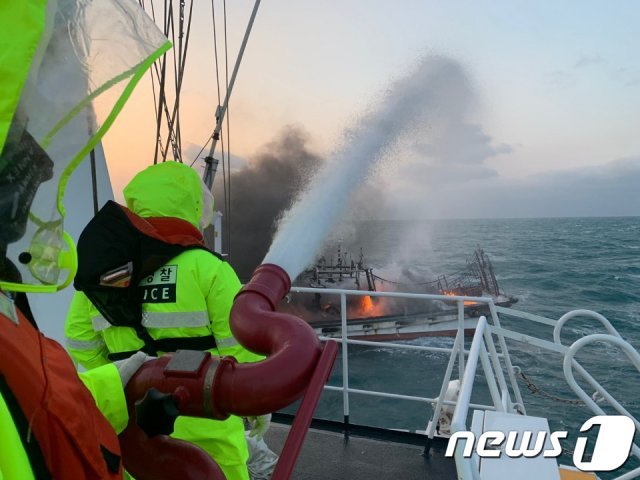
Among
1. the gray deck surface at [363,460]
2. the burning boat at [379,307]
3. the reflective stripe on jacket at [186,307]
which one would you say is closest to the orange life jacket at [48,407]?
the reflective stripe on jacket at [186,307]

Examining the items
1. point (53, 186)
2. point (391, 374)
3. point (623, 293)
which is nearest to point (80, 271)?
point (53, 186)

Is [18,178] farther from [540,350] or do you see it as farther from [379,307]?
[379,307]

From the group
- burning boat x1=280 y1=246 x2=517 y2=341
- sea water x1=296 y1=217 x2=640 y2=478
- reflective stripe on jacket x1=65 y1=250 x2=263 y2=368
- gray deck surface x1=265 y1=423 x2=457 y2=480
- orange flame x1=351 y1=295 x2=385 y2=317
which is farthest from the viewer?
orange flame x1=351 y1=295 x2=385 y2=317

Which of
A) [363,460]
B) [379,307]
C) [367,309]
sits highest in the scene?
[363,460]

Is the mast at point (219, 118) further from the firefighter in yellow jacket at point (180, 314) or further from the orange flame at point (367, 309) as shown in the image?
the orange flame at point (367, 309)

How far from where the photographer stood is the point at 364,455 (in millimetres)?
3695

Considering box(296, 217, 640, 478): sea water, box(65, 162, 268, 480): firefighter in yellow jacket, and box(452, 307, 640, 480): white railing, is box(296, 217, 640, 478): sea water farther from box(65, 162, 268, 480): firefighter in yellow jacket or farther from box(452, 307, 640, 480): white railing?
box(65, 162, 268, 480): firefighter in yellow jacket

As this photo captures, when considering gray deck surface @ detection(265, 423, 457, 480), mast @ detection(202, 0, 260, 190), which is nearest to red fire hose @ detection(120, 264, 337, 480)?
gray deck surface @ detection(265, 423, 457, 480)

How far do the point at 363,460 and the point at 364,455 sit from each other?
0.23 ft

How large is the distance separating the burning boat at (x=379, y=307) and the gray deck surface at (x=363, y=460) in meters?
20.0

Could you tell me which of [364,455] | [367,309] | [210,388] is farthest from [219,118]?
[367,309]

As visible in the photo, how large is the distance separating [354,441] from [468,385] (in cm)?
269

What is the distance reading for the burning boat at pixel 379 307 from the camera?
26.5 m

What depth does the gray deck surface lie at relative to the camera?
3422mm
